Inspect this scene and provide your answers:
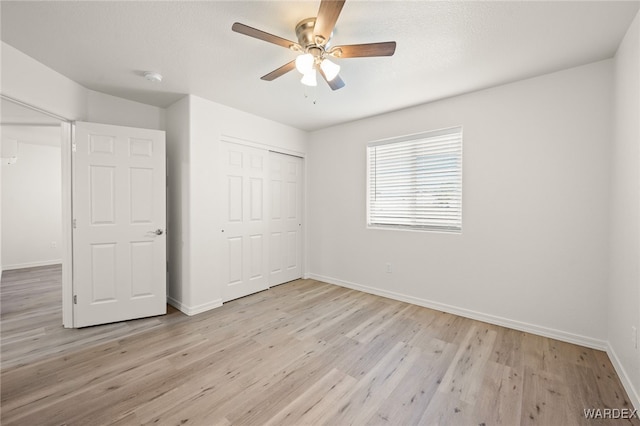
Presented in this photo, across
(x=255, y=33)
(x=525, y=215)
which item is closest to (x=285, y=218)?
(x=255, y=33)

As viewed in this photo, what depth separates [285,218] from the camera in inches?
171

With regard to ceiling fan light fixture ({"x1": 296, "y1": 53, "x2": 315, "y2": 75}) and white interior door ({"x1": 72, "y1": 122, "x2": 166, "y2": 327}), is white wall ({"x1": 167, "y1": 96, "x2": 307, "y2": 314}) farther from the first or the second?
ceiling fan light fixture ({"x1": 296, "y1": 53, "x2": 315, "y2": 75})

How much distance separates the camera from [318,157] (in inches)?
174

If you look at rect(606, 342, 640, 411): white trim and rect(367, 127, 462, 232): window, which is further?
rect(367, 127, 462, 232): window

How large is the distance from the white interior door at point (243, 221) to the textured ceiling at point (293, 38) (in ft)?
3.15

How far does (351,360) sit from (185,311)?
6.88 feet

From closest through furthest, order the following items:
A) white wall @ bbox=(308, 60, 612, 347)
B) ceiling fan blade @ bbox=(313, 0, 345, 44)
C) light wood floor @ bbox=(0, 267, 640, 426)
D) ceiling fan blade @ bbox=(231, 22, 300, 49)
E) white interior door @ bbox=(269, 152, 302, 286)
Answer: ceiling fan blade @ bbox=(313, 0, 345, 44), ceiling fan blade @ bbox=(231, 22, 300, 49), light wood floor @ bbox=(0, 267, 640, 426), white wall @ bbox=(308, 60, 612, 347), white interior door @ bbox=(269, 152, 302, 286)

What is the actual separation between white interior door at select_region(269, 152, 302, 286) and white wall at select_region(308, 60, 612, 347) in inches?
60.6

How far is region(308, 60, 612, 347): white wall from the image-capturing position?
7.65 feet

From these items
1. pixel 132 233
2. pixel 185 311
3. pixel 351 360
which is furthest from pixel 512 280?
pixel 132 233

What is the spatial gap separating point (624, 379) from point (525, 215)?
140 centimetres

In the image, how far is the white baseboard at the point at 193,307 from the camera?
3068mm

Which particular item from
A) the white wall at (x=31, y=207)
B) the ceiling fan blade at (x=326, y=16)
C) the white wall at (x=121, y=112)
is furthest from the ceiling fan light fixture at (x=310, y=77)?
the white wall at (x=31, y=207)

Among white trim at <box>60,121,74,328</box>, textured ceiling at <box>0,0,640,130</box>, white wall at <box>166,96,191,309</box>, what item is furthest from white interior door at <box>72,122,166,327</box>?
textured ceiling at <box>0,0,640,130</box>
